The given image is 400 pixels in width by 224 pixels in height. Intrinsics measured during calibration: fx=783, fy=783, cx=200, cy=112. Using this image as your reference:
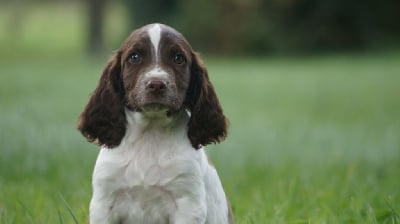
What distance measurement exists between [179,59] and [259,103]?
16.0 metres

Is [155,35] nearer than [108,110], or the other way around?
[155,35]

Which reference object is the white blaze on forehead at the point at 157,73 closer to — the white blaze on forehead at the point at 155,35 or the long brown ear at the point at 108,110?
the white blaze on forehead at the point at 155,35

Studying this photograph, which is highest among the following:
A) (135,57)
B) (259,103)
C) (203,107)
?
(135,57)

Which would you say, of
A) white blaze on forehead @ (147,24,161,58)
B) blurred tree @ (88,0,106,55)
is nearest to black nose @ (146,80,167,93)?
white blaze on forehead @ (147,24,161,58)

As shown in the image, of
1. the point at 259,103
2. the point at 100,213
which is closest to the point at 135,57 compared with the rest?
the point at 100,213

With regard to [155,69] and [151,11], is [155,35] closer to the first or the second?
[155,69]

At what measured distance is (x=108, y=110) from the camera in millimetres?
5199

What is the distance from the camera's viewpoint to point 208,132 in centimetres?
521

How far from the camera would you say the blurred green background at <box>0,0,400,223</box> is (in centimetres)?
703

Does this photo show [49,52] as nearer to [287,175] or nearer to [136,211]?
[287,175]

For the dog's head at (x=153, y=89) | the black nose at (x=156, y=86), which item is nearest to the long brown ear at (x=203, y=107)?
the dog's head at (x=153, y=89)

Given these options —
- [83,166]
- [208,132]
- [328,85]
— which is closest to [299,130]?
[83,166]

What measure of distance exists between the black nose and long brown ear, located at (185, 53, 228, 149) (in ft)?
1.61

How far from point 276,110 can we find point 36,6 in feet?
140
